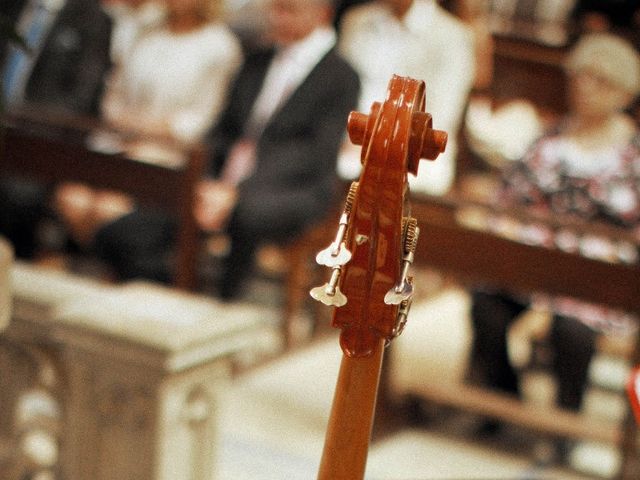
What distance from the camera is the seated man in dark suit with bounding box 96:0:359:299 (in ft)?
15.3

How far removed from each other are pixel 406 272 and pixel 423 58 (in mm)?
4036

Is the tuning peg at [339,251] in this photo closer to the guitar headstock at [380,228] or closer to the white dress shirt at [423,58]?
the guitar headstock at [380,228]

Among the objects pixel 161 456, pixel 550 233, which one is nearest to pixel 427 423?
pixel 550 233

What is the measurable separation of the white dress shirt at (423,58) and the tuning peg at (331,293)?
3.77 m

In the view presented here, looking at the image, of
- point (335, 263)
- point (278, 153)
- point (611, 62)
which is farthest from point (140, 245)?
point (335, 263)

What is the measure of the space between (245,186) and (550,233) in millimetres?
1250

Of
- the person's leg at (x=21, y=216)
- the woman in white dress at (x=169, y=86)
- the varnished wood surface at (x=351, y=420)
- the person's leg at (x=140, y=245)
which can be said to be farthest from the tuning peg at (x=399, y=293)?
the person's leg at (x=21, y=216)

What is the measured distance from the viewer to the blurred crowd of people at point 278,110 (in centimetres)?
432

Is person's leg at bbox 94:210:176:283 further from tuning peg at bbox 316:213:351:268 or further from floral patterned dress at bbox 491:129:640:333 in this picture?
tuning peg at bbox 316:213:351:268

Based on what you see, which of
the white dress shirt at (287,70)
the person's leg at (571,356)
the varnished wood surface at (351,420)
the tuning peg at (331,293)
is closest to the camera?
the tuning peg at (331,293)

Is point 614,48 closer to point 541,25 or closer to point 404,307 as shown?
point 541,25

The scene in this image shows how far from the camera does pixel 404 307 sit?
56.4 inches

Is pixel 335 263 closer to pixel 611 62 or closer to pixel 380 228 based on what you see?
pixel 380 228

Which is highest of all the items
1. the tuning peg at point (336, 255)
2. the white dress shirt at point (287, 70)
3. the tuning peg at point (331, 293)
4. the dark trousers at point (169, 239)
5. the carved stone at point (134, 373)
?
the white dress shirt at point (287, 70)
